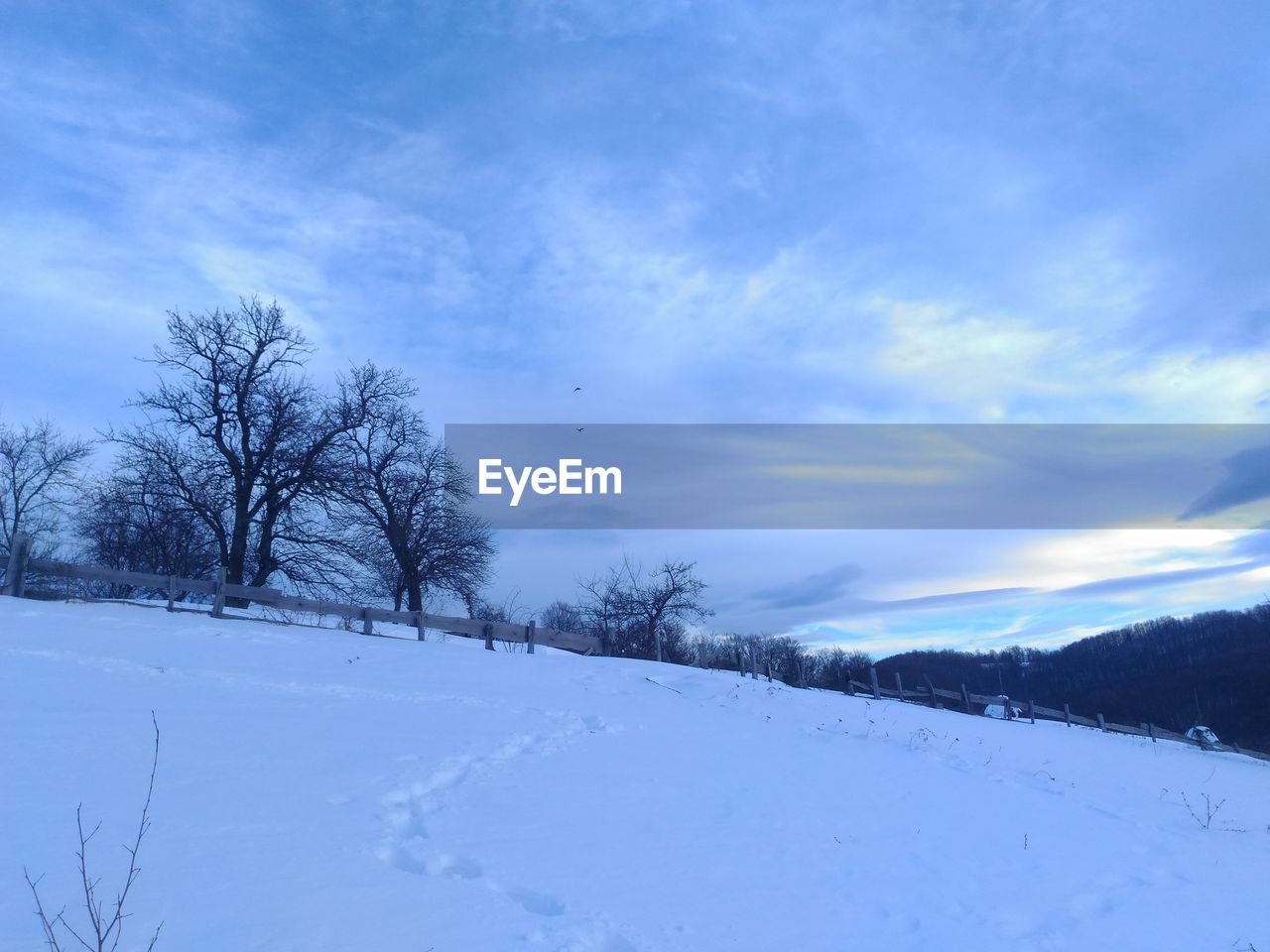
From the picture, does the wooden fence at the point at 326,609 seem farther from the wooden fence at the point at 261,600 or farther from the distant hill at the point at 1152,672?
the distant hill at the point at 1152,672

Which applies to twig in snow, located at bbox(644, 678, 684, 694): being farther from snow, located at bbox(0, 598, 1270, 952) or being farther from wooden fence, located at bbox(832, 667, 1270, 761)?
wooden fence, located at bbox(832, 667, 1270, 761)

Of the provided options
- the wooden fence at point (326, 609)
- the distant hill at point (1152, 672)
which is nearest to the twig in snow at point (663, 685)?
the wooden fence at point (326, 609)

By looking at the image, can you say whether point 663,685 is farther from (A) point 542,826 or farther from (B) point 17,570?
(B) point 17,570

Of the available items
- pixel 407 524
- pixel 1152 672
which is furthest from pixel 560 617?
pixel 1152 672

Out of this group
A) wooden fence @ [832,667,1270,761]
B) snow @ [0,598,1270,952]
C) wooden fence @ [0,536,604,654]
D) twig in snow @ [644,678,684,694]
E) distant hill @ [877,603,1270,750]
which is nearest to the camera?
snow @ [0,598,1270,952]

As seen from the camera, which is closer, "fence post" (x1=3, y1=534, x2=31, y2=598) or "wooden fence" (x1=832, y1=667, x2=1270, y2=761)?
"fence post" (x1=3, y1=534, x2=31, y2=598)

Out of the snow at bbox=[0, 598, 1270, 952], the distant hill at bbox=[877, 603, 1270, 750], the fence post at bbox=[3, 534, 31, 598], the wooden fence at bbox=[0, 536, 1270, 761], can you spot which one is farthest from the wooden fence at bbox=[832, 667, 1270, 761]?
the distant hill at bbox=[877, 603, 1270, 750]

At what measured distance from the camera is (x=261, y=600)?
61.5ft

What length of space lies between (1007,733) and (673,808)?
13.0 m

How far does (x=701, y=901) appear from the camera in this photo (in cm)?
599

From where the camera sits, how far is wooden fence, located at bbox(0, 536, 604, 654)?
17391mm

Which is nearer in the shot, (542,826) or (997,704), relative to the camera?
(542,826)

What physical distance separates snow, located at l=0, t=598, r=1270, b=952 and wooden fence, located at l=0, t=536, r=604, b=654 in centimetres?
445

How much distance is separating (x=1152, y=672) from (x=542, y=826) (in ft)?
519
